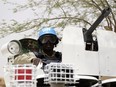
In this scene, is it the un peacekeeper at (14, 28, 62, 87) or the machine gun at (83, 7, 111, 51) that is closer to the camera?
the un peacekeeper at (14, 28, 62, 87)

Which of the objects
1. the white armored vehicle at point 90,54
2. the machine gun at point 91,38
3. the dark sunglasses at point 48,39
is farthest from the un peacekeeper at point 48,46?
the machine gun at point 91,38

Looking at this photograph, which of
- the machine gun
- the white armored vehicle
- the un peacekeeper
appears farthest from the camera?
the machine gun

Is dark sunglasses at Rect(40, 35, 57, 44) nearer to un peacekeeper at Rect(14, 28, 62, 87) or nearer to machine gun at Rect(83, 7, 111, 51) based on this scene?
un peacekeeper at Rect(14, 28, 62, 87)

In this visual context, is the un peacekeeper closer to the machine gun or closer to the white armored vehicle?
the white armored vehicle

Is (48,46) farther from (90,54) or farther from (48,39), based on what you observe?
(90,54)

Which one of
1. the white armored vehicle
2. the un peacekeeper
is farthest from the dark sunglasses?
the white armored vehicle

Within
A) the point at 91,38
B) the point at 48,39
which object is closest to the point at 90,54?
the point at 91,38

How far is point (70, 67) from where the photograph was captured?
1.88m

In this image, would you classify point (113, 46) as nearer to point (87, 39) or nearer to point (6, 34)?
point (87, 39)

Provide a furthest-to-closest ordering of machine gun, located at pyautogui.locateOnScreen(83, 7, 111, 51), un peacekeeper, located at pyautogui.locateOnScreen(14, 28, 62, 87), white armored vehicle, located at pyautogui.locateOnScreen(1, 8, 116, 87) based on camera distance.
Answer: machine gun, located at pyautogui.locateOnScreen(83, 7, 111, 51) < un peacekeeper, located at pyautogui.locateOnScreen(14, 28, 62, 87) < white armored vehicle, located at pyautogui.locateOnScreen(1, 8, 116, 87)

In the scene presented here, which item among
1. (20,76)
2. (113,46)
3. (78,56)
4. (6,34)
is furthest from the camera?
(6,34)

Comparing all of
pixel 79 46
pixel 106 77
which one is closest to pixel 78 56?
pixel 79 46

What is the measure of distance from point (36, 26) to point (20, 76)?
6649mm

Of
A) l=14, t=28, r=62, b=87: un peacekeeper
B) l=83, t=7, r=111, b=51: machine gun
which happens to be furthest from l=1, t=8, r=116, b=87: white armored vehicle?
l=14, t=28, r=62, b=87: un peacekeeper
